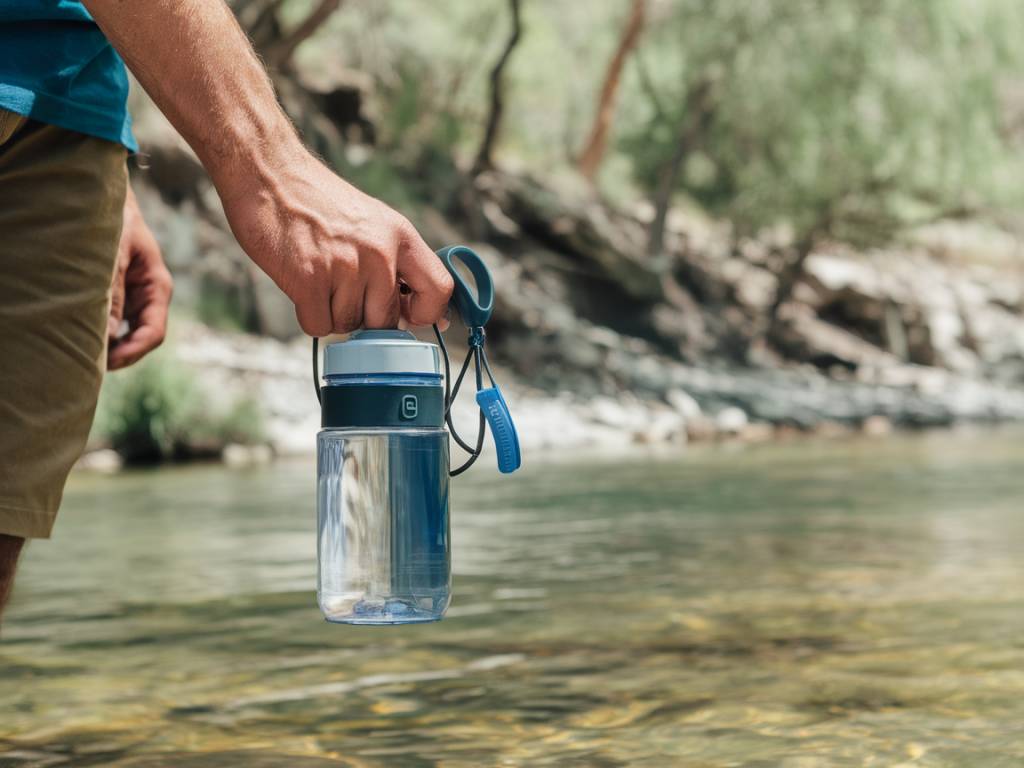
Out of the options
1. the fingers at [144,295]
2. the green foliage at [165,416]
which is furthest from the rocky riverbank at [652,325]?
the fingers at [144,295]

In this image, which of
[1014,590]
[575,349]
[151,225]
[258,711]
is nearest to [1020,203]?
[575,349]

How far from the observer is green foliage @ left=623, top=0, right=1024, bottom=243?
23.3m

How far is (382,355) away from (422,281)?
144mm

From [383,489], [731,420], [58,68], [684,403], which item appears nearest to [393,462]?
[383,489]

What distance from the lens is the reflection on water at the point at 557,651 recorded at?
8.34 feet

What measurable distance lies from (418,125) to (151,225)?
5.88 meters

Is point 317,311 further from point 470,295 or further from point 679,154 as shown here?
point 679,154

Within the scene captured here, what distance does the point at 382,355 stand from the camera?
6.48 ft

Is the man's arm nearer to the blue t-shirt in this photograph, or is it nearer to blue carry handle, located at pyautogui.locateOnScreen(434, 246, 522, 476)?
blue carry handle, located at pyautogui.locateOnScreen(434, 246, 522, 476)

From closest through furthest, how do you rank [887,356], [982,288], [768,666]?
[768,666]
[887,356]
[982,288]

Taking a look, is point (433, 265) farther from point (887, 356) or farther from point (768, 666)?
point (887, 356)

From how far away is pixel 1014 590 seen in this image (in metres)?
4.36

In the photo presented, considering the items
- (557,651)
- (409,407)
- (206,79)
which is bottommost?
(557,651)

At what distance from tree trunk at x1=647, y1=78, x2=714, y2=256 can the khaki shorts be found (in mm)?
24028
